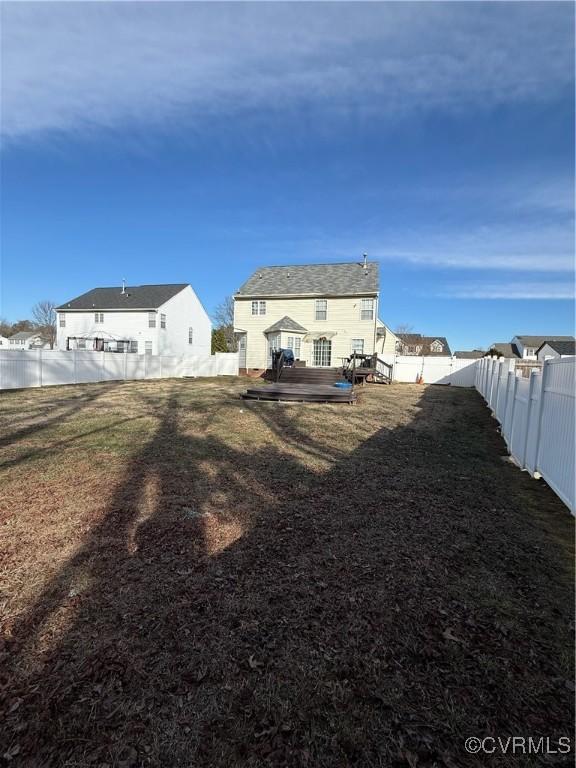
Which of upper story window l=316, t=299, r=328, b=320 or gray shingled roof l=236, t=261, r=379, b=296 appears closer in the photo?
gray shingled roof l=236, t=261, r=379, b=296

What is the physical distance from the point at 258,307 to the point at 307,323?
373 cm

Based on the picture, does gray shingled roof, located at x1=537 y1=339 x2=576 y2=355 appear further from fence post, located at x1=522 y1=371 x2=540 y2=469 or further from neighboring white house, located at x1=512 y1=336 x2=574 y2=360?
fence post, located at x1=522 y1=371 x2=540 y2=469

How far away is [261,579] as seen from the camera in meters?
2.86

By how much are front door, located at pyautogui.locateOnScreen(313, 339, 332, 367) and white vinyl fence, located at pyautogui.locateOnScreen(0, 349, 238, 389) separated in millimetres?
5907

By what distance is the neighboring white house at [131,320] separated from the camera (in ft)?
98.7

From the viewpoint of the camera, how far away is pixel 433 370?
82.3ft

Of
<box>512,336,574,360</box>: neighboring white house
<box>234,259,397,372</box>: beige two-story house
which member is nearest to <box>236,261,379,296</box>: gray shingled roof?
<box>234,259,397,372</box>: beige two-story house

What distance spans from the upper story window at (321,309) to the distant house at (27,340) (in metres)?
54.3

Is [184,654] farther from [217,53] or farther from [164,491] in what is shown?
[217,53]

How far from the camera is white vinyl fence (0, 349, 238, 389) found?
51.9 feet

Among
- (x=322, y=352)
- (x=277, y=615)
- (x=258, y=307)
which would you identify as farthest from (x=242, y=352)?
(x=277, y=615)

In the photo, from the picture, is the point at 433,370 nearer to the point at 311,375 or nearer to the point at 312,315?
the point at 312,315

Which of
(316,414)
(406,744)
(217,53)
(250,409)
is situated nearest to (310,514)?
(406,744)

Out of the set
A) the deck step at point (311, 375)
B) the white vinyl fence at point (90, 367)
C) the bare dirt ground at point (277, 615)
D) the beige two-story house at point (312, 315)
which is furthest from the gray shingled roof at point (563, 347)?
the bare dirt ground at point (277, 615)
